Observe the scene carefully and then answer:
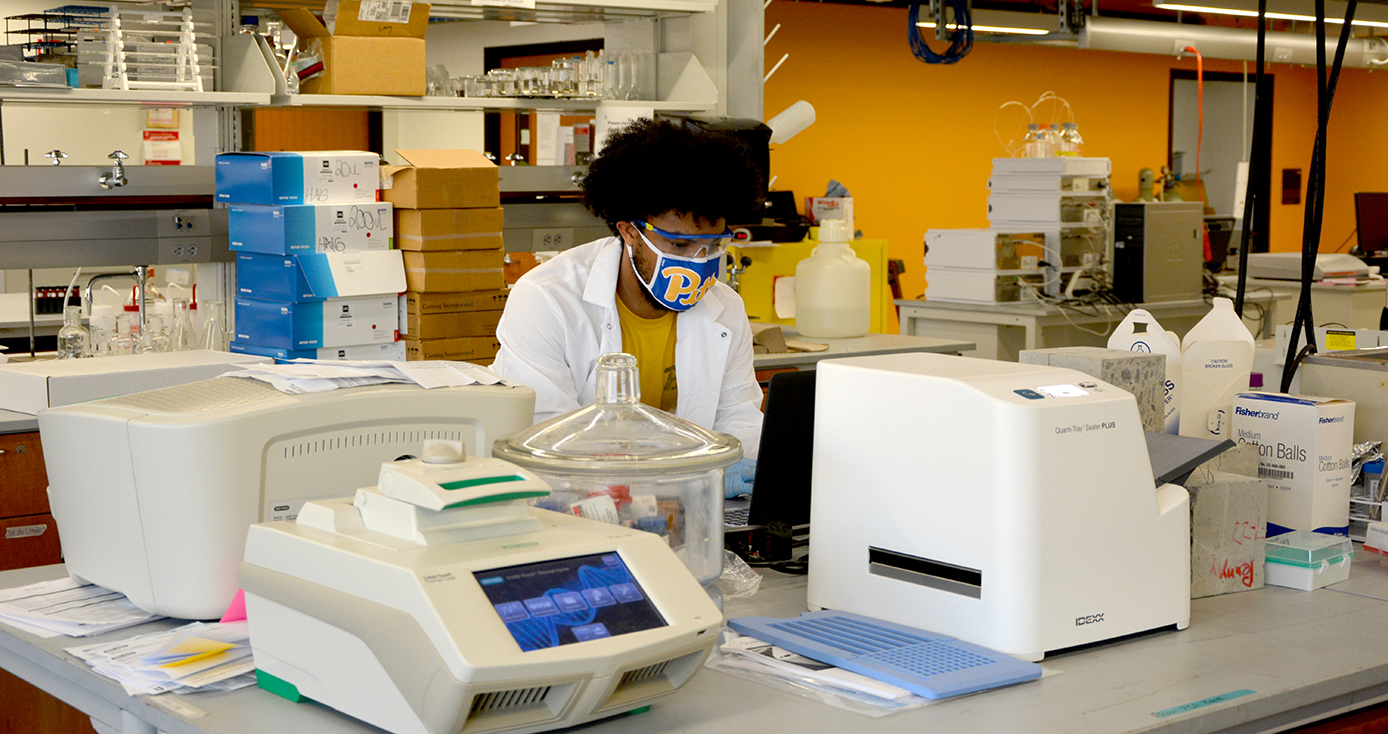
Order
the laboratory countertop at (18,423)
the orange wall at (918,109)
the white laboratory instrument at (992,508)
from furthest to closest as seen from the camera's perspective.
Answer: the orange wall at (918,109) < the laboratory countertop at (18,423) < the white laboratory instrument at (992,508)

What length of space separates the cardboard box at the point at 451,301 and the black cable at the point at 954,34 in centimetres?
422

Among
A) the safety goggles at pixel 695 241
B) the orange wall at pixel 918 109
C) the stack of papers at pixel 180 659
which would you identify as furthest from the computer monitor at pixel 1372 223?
the stack of papers at pixel 180 659

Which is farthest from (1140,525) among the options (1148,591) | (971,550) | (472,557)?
(472,557)

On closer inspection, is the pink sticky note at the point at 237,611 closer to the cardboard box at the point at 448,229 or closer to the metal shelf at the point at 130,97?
the cardboard box at the point at 448,229

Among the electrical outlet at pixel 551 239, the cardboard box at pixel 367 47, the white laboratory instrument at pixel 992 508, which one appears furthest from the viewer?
the electrical outlet at pixel 551 239

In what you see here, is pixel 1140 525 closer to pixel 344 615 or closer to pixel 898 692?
pixel 898 692

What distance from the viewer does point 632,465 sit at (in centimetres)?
142

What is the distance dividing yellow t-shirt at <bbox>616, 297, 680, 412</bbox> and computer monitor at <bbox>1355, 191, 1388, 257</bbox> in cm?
642

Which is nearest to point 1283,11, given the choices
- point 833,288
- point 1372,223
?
point 1372,223

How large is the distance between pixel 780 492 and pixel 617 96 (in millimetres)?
3169

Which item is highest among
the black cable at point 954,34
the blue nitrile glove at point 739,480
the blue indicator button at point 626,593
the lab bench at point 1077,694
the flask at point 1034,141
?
the black cable at point 954,34

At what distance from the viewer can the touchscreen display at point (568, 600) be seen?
44.4 inches

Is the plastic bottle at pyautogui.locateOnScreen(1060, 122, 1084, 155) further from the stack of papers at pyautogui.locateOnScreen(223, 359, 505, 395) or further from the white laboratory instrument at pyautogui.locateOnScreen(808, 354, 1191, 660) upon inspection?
the stack of papers at pyautogui.locateOnScreen(223, 359, 505, 395)

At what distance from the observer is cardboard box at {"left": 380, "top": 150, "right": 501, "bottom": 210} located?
371 cm
